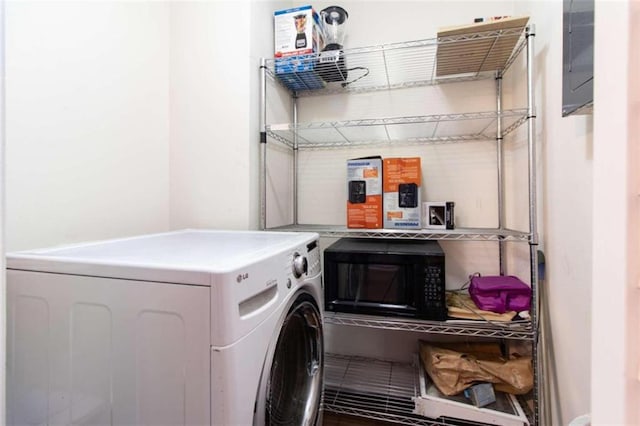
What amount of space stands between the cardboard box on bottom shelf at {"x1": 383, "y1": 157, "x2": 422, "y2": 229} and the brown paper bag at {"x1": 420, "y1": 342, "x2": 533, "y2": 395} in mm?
602

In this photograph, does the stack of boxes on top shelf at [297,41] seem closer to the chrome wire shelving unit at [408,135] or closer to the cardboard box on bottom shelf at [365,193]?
the chrome wire shelving unit at [408,135]

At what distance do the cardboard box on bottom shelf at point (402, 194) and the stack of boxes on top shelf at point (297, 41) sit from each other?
645mm

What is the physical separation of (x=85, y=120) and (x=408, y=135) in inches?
59.0

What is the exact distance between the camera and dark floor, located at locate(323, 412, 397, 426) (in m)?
1.46

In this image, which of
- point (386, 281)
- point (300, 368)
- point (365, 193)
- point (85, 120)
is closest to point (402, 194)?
point (365, 193)

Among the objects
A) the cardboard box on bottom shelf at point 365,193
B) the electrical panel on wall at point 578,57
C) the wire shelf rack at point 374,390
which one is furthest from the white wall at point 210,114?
the electrical panel on wall at point 578,57

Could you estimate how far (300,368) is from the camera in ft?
Answer: 3.71

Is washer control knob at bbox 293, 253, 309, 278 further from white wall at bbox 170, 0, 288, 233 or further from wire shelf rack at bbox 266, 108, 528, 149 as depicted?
wire shelf rack at bbox 266, 108, 528, 149

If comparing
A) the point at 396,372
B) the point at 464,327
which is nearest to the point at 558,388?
the point at 464,327

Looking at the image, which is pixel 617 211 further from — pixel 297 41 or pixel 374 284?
pixel 297 41

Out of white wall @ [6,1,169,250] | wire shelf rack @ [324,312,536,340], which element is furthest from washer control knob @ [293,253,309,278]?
white wall @ [6,1,169,250]

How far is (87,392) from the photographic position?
0.70m

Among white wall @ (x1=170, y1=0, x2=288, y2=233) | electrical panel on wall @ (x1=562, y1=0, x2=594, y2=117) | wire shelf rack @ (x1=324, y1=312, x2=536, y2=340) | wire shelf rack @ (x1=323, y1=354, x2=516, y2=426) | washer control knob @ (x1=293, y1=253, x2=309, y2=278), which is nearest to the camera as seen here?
electrical panel on wall @ (x1=562, y1=0, x2=594, y2=117)

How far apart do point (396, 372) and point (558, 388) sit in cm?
70
